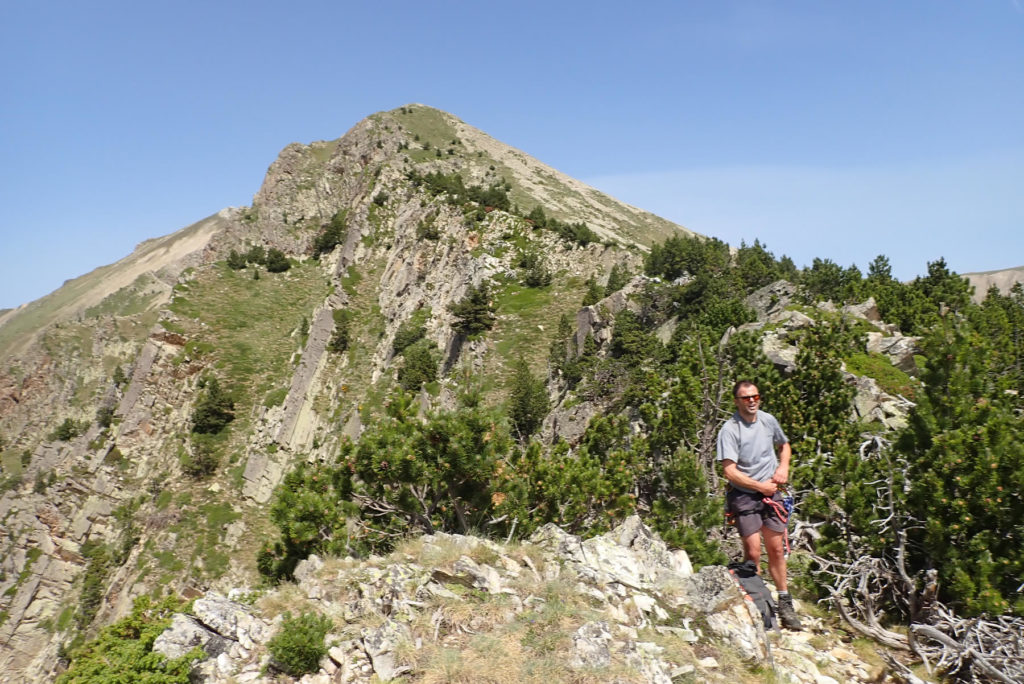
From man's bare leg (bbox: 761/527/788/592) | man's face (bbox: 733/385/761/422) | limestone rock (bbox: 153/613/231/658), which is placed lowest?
limestone rock (bbox: 153/613/231/658)

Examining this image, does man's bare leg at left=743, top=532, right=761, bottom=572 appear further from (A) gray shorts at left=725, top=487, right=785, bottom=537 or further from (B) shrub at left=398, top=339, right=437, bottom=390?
(B) shrub at left=398, top=339, right=437, bottom=390

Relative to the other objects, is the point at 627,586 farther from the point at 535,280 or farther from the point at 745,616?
the point at 535,280

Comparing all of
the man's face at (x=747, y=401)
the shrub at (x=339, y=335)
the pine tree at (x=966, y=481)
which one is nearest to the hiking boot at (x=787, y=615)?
the pine tree at (x=966, y=481)

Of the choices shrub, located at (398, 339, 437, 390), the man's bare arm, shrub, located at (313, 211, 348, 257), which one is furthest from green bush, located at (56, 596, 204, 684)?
shrub, located at (313, 211, 348, 257)

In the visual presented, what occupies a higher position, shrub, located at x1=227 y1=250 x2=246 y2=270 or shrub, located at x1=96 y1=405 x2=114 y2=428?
shrub, located at x1=227 y1=250 x2=246 y2=270

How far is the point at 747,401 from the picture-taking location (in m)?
6.95

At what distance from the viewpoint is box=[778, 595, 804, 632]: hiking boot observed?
7.25 meters

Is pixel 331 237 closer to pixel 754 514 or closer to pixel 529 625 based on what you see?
pixel 529 625

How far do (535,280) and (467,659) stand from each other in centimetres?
3762

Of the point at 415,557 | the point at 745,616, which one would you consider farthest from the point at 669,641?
the point at 415,557

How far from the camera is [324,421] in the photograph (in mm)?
42281

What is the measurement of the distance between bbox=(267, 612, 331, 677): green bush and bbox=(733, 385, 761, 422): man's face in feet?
21.6

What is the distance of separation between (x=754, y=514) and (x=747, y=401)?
154 centimetres

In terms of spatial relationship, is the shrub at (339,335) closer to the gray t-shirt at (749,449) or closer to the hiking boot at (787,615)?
the gray t-shirt at (749,449)
